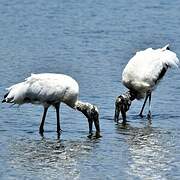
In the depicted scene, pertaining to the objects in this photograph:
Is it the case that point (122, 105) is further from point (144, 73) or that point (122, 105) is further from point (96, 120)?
point (96, 120)

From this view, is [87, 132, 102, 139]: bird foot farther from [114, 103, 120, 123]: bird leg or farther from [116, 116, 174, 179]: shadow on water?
[114, 103, 120, 123]: bird leg

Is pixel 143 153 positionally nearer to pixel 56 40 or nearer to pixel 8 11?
pixel 56 40

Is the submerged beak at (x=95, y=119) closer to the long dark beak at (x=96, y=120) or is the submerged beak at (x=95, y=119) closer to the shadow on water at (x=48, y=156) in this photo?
the long dark beak at (x=96, y=120)

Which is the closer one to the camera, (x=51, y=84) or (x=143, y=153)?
(x=143, y=153)

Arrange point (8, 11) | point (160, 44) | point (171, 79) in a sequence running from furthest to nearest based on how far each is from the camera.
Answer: point (8, 11) < point (160, 44) < point (171, 79)

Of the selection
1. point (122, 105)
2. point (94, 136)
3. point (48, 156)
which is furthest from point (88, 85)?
point (48, 156)

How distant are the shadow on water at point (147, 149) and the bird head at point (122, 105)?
0.90ft

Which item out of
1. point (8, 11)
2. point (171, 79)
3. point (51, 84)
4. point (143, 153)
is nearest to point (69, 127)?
point (51, 84)

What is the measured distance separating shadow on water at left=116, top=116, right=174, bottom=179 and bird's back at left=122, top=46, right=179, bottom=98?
1.16 metres

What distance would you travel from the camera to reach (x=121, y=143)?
1509 centimetres

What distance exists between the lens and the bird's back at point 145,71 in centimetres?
1820

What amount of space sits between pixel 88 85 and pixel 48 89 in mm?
4111

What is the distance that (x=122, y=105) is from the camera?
1733 cm

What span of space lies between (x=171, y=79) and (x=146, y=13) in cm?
1049
